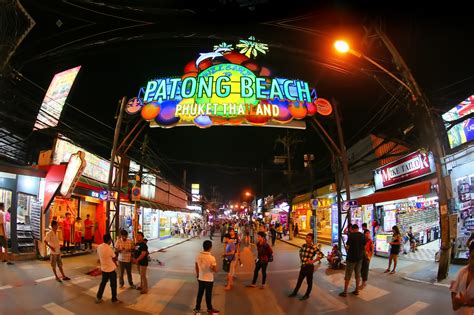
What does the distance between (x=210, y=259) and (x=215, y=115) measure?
6759 mm

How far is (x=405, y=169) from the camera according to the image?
58.3 ft

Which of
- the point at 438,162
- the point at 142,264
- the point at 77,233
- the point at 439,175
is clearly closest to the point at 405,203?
the point at 439,175

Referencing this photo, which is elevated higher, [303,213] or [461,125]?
[461,125]

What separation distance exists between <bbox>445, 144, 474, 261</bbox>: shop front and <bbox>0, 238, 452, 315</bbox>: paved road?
334cm

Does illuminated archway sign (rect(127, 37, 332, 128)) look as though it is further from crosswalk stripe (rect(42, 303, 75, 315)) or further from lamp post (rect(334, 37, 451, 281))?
crosswalk stripe (rect(42, 303, 75, 315))

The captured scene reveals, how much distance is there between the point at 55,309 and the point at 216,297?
13.1 ft

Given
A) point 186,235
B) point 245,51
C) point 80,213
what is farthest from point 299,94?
point 186,235

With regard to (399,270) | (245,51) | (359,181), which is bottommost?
(399,270)

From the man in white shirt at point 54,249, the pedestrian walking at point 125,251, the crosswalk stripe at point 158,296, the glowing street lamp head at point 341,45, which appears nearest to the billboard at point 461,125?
the glowing street lamp head at point 341,45

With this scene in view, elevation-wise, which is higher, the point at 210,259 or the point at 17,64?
the point at 17,64

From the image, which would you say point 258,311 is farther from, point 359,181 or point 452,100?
point 359,181

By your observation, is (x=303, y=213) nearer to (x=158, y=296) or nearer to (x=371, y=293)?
(x=371, y=293)

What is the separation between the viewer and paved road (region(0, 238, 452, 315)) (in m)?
7.99

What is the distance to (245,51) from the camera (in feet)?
50.8
